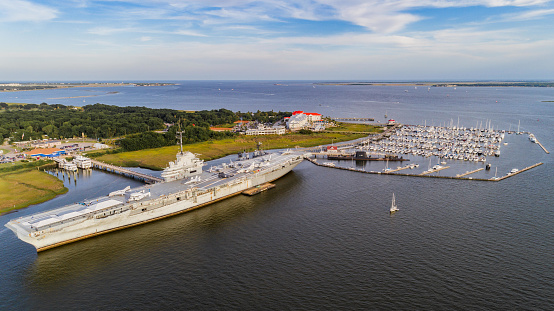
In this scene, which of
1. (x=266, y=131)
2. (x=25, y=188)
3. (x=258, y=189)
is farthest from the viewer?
(x=266, y=131)


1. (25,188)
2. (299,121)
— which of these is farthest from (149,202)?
(299,121)

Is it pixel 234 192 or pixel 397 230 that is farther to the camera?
pixel 234 192

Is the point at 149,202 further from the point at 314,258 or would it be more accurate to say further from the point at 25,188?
the point at 25,188

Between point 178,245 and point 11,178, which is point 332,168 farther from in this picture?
point 11,178

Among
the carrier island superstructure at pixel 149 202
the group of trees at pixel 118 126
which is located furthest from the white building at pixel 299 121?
the carrier island superstructure at pixel 149 202


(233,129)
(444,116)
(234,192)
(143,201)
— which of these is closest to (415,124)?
(444,116)

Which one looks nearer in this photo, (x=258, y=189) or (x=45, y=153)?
(x=258, y=189)
